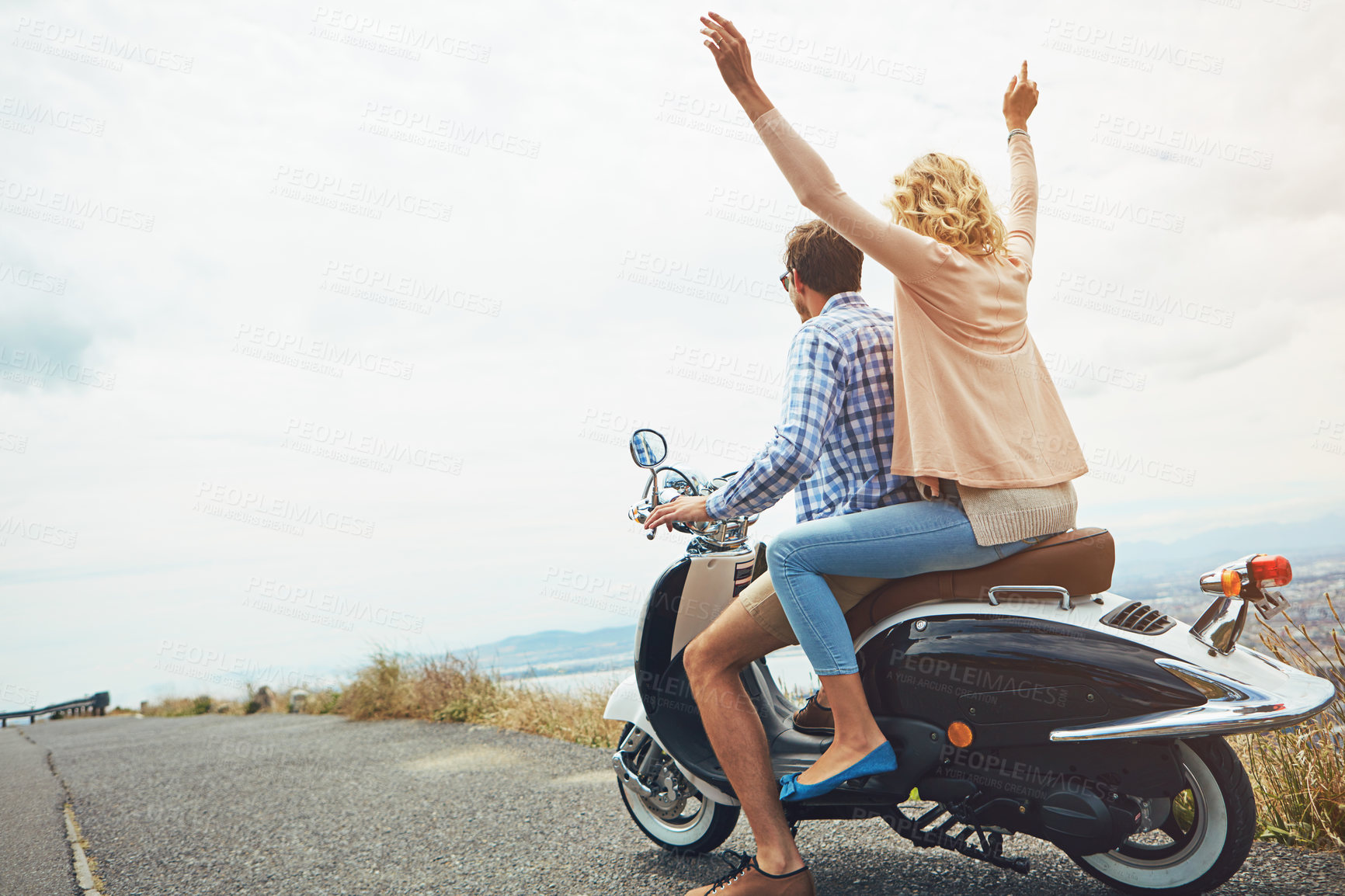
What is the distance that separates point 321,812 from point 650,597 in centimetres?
301

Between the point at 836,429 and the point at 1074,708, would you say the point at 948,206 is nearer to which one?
the point at 836,429

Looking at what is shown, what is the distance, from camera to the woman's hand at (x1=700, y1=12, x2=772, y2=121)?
239cm

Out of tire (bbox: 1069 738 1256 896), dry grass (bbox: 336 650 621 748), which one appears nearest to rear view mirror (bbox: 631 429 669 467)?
tire (bbox: 1069 738 1256 896)

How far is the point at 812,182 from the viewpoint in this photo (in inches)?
90.7

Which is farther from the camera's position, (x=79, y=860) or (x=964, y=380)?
(x=79, y=860)

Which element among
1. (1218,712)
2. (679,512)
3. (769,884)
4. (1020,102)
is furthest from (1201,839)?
(1020,102)

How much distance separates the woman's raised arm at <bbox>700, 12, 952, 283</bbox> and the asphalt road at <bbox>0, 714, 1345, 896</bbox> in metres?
1.95

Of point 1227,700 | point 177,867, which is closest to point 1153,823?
point 1227,700

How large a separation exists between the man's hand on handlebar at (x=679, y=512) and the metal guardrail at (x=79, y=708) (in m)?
24.8

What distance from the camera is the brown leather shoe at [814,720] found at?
2717 mm

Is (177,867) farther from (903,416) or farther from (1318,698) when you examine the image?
(1318,698)

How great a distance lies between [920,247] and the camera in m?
2.25

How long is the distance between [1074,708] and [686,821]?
1.65 m

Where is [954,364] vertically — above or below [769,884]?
above
